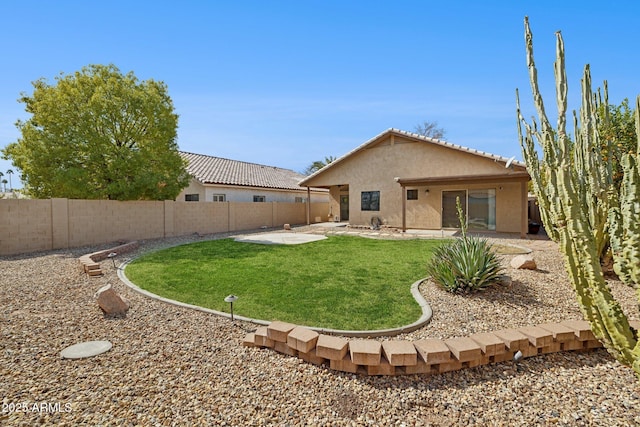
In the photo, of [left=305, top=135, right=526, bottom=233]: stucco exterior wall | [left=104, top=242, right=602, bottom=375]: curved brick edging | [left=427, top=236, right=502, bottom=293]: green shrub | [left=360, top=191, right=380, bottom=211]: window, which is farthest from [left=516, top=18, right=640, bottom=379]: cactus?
[left=360, top=191, right=380, bottom=211]: window

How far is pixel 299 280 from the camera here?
7.18m

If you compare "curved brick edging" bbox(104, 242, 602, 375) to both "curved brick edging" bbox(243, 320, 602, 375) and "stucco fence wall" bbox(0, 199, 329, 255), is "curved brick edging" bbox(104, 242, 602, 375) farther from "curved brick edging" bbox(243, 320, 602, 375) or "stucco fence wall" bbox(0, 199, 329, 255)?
"stucco fence wall" bbox(0, 199, 329, 255)

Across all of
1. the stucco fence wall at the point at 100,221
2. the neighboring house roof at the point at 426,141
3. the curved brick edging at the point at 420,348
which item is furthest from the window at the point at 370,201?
the curved brick edging at the point at 420,348

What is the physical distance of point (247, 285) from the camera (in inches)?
269

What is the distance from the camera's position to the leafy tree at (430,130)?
3953 centimetres

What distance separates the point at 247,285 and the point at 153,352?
295cm

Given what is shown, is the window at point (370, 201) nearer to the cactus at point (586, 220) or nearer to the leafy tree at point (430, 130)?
the cactus at point (586, 220)

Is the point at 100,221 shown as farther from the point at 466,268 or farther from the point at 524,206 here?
the point at 524,206

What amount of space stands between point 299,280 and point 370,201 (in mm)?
13919

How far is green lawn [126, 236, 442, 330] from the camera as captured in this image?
5.13 m

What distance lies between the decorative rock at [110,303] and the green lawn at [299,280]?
3.18ft

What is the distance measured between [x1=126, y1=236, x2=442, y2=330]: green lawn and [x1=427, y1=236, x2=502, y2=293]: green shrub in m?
0.86

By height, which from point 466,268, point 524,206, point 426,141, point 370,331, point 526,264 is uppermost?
point 426,141

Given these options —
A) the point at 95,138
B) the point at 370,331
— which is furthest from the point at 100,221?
the point at 370,331
